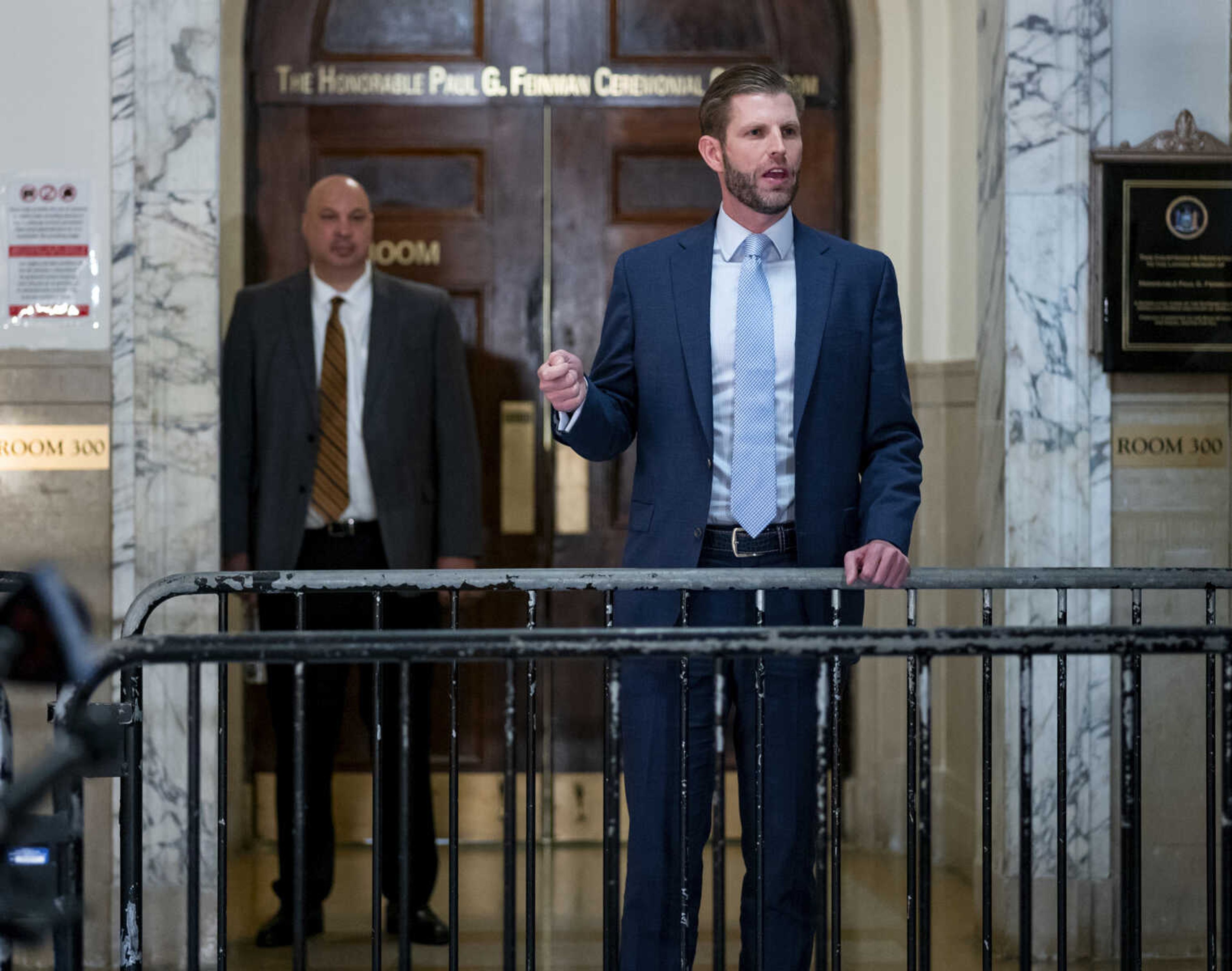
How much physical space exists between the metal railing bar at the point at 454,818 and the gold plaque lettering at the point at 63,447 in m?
1.82

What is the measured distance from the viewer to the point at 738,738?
3.03m

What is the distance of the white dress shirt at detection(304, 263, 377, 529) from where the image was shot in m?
4.49

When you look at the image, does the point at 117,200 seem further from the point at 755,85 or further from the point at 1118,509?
the point at 1118,509

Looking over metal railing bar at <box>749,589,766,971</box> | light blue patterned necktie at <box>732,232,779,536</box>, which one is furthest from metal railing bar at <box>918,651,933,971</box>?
light blue patterned necktie at <box>732,232,779,536</box>

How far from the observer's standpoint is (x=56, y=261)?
14.4 ft

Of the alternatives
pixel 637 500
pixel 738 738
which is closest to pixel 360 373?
pixel 637 500

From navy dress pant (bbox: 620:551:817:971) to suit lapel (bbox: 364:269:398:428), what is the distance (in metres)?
1.82

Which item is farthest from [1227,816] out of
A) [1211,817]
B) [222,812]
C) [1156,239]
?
[1156,239]

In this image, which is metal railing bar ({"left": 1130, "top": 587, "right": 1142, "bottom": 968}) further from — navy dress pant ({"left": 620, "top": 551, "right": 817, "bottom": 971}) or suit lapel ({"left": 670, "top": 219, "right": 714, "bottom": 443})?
suit lapel ({"left": 670, "top": 219, "right": 714, "bottom": 443})

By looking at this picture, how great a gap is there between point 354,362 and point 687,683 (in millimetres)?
2229

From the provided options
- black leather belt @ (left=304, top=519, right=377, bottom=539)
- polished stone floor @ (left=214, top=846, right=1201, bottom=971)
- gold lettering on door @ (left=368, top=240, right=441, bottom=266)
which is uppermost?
gold lettering on door @ (left=368, top=240, right=441, bottom=266)

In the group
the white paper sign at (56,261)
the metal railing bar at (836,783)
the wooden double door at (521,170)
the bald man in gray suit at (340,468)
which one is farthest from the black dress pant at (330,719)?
the metal railing bar at (836,783)

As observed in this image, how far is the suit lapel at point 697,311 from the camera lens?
119 inches

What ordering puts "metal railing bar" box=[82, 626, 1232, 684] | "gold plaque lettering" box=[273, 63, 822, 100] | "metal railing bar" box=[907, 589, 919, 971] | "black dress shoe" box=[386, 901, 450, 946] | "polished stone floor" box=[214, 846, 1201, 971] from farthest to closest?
"gold plaque lettering" box=[273, 63, 822, 100] < "black dress shoe" box=[386, 901, 450, 946] < "polished stone floor" box=[214, 846, 1201, 971] < "metal railing bar" box=[907, 589, 919, 971] < "metal railing bar" box=[82, 626, 1232, 684]
